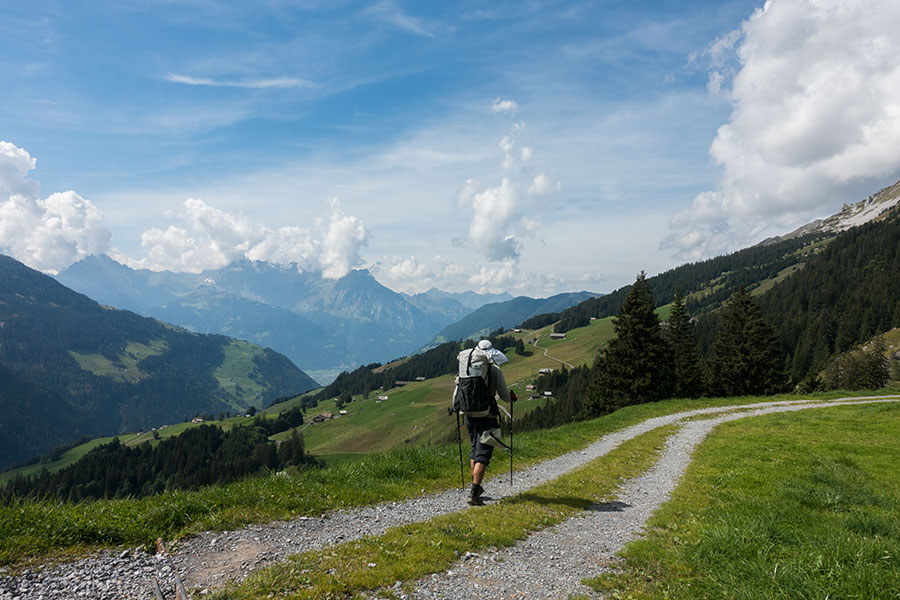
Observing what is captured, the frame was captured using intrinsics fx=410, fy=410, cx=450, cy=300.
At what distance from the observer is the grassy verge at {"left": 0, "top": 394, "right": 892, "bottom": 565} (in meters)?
6.73

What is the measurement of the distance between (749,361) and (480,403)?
50958mm

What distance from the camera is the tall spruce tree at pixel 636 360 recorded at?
40150mm

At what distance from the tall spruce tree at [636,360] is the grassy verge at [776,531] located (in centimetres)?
2432

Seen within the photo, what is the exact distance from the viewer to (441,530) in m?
7.70

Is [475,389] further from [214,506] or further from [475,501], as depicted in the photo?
[214,506]

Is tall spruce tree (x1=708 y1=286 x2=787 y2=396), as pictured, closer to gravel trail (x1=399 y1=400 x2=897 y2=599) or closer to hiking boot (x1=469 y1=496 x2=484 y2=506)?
gravel trail (x1=399 y1=400 x2=897 y2=599)

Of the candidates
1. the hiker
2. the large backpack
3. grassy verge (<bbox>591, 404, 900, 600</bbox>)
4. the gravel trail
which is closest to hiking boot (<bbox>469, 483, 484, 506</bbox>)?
the hiker

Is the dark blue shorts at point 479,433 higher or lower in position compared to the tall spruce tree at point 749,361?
higher

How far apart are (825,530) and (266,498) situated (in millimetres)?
10686

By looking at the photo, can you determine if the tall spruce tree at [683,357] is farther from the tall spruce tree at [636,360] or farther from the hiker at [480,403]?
the hiker at [480,403]

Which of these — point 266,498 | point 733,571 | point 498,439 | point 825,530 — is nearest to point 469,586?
point 733,571

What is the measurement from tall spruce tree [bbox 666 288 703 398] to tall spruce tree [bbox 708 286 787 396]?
2.70m

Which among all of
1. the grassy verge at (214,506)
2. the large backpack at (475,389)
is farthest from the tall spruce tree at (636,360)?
the large backpack at (475,389)

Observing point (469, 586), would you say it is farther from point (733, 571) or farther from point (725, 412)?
point (725, 412)
